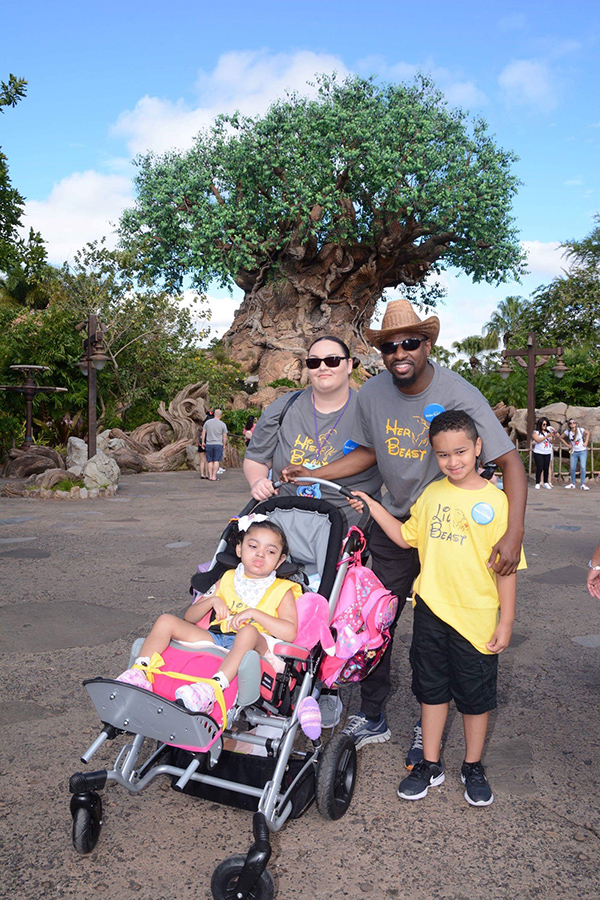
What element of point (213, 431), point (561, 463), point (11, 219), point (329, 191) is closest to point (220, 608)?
point (11, 219)

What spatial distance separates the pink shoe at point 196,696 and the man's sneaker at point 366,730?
1.27m

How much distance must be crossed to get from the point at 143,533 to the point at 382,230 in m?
23.9

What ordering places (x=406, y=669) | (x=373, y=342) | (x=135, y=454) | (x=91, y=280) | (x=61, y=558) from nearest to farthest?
(x=373, y=342)
(x=406, y=669)
(x=61, y=558)
(x=135, y=454)
(x=91, y=280)

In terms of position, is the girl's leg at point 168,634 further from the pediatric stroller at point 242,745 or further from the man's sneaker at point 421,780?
the man's sneaker at point 421,780

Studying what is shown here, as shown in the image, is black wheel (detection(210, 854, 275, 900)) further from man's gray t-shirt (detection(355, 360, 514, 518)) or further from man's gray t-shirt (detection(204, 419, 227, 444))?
man's gray t-shirt (detection(204, 419, 227, 444))

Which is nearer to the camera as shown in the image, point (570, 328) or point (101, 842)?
point (101, 842)

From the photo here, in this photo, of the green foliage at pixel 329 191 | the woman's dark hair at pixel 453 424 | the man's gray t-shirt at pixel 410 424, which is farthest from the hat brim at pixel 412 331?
the green foliage at pixel 329 191

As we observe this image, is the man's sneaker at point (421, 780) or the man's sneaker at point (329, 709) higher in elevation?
the man's sneaker at point (329, 709)

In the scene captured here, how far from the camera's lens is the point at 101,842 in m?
2.51

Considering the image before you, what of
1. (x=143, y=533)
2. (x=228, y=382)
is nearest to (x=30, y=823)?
(x=143, y=533)

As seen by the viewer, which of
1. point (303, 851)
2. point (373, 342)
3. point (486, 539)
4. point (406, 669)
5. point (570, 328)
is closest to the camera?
point (303, 851)

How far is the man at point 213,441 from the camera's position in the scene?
1678 cm

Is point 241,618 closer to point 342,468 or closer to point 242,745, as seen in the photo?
point 242,745

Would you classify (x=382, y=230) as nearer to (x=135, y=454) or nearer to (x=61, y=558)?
(x=135, y=454)
